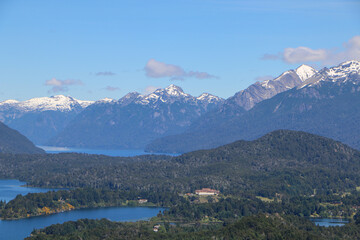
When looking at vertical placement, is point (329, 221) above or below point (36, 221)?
below

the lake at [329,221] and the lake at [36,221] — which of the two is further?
the lake at [329,221]

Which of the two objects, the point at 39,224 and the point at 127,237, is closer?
the point at 127,237

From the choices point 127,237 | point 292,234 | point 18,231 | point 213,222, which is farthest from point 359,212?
point 18,231

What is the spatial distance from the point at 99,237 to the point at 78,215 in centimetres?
5264

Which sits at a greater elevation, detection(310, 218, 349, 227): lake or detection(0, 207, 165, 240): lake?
detection(0, 207, 165, 240): lake

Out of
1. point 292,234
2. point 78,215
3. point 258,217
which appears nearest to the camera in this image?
point 292,234

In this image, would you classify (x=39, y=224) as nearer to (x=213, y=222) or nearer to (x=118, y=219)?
(x=118, y=219)

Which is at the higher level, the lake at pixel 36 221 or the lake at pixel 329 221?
the lake at pixel 36 221

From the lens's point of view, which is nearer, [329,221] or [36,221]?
[36,221]

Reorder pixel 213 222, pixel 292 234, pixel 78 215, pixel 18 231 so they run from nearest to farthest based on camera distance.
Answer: pixel 292 234 < pixel 18 231 < pixel 213 222 < pixel 78 215

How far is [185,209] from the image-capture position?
198 metres

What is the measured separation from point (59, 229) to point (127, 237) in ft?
71.4

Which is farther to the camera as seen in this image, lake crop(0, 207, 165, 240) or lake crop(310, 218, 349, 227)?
lake crop(310, 218, 349, 227)

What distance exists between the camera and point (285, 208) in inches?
7795
